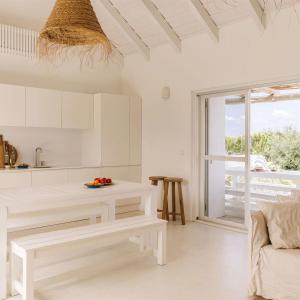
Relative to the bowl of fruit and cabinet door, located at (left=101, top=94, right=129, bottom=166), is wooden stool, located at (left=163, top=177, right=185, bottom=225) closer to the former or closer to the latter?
cabinet door, located at (left=101, top=94, right=129, bottom=166)

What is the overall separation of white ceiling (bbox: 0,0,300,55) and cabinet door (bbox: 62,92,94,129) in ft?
3.97

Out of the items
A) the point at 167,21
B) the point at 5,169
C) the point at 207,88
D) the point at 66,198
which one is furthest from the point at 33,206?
the point at 167,21

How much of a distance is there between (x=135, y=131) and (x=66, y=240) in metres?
3.55

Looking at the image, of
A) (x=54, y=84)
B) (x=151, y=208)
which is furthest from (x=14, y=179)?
(x=151, y=208)

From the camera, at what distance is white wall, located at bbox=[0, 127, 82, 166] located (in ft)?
17.6

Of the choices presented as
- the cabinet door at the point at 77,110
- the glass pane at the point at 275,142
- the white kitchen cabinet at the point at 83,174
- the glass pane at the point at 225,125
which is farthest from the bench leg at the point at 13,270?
the glass pane at the point at 275,142

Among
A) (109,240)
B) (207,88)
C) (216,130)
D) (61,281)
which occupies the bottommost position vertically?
(61,281)

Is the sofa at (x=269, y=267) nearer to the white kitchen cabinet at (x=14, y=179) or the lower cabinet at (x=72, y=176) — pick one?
the lower cabinet at (x=72, y=176)

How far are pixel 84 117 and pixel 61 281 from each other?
126 inches

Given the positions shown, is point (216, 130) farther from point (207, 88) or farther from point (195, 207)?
point (195, 207)

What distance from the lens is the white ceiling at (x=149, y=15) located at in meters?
4.54

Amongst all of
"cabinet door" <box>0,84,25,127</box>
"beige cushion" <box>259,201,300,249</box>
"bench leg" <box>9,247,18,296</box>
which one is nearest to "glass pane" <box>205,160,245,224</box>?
"beige cushion" <box>259,201,300,249</box>

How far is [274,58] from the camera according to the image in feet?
14.3

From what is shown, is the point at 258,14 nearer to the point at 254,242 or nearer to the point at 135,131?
the point at 135,131
